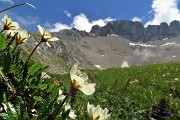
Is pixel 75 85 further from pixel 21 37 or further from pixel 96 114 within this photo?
pixel 21 37

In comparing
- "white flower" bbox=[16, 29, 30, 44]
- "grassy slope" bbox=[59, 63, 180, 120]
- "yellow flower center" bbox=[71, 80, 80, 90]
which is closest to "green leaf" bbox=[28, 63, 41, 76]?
"white flower" bbox=[16, 29, 30, 44]

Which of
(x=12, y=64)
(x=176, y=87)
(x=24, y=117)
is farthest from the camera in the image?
(x=176, y=87)

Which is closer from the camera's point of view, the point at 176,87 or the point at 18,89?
the point at 18,89

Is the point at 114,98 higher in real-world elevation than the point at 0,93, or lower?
higher

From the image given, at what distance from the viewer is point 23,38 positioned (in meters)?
3.84

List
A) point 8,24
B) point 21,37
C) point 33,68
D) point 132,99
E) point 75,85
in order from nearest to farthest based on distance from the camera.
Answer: point 75,85
point 33,68
point 21,37
point 8,24
point 132,99

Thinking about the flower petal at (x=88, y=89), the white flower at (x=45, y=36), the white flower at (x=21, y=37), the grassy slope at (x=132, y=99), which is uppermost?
the grassy slope at (x=132, y=99)

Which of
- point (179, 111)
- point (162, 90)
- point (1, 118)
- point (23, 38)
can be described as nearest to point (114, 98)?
point (179, 111)

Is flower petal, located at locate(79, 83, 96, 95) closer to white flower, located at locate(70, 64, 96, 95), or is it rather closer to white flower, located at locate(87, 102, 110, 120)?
white flower, located at locate(70, 64, 96, 95)

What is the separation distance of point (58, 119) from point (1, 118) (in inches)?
16.7

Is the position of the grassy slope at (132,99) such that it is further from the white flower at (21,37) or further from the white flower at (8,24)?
the white flower at (21,37)

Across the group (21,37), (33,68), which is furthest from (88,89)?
(21,37)

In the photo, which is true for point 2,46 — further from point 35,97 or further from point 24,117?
point 24,117

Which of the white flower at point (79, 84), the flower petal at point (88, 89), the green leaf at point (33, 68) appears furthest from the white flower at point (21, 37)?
the flower petal at point (88, 89)
